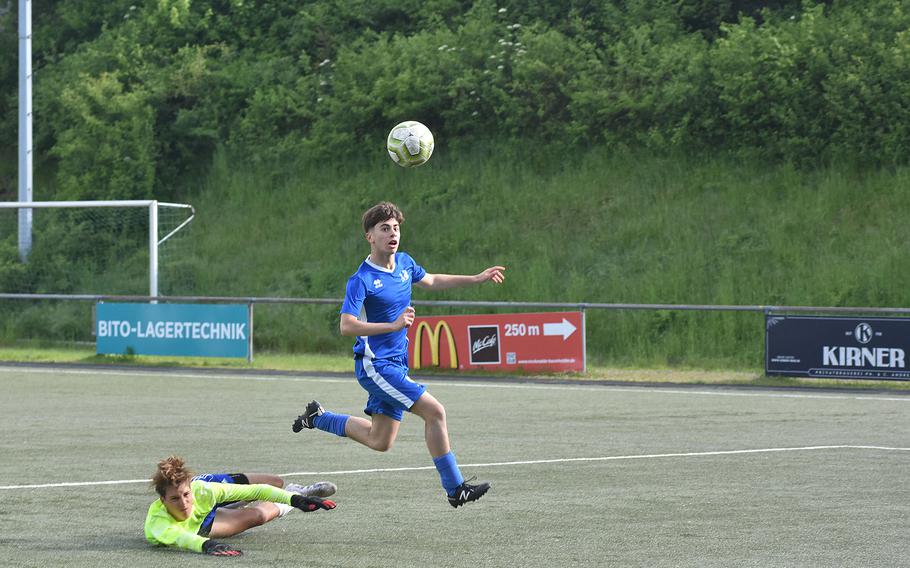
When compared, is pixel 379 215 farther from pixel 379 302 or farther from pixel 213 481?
pixel 213 481

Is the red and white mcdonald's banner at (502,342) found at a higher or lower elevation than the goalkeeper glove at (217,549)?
higher

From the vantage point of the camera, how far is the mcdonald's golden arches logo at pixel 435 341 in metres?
23.6

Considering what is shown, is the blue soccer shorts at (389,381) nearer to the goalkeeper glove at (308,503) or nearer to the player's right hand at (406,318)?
the player's right hand at (406,318)

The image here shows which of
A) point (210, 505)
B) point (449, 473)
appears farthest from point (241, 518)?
point (449, 473)

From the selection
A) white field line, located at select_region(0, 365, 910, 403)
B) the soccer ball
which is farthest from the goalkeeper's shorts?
white field line, located at select_region(0, 365, 910, 403)

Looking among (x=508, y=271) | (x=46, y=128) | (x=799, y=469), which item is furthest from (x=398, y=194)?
(x=799, y=469)

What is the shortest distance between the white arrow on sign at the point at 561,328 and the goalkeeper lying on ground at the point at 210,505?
1415 centimetres

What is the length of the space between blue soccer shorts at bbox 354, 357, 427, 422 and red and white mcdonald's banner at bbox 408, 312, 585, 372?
13386 millimetres

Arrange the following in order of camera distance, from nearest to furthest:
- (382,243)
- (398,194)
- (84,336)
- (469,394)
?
(382,243) → (469,394) → (84,336) → (398,194)

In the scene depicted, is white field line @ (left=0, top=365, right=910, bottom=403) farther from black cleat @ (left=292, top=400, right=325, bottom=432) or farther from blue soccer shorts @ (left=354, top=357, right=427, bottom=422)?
blue soccer shorts @ (left=354, top=357, right=427, bottom=422)

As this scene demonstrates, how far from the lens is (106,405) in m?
18.2

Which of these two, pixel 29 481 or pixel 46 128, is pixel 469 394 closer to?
pixel 29 481

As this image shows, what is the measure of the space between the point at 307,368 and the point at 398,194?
982 centimetres

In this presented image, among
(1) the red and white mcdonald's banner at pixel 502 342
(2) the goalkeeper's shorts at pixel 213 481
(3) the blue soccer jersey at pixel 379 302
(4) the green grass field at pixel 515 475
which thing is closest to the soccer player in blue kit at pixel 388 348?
(3) the blue soccer jersey at pixel 379 302
